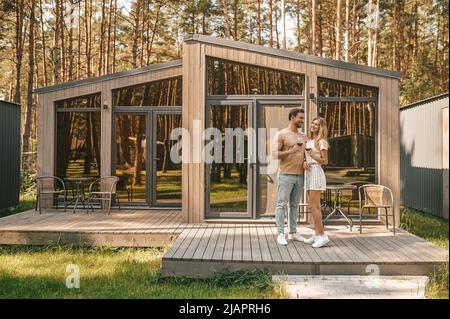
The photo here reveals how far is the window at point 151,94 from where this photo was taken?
8758 millimetres

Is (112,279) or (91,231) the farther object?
(91,231)

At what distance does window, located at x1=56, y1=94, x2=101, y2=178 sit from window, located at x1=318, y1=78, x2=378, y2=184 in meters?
4.15

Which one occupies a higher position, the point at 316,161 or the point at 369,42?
the point at 369,42

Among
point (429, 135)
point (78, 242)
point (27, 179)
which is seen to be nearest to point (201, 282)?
point (78, 242)

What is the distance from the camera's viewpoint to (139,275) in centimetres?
505

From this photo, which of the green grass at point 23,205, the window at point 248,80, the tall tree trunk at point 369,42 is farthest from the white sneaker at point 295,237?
the tall tree trunk at point 369,42

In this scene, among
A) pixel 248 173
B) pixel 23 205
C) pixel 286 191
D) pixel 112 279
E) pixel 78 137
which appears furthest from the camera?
pixel 23 205

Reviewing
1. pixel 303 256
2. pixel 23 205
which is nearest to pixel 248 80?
pixel 303 256

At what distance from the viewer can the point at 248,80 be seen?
720 centimetres

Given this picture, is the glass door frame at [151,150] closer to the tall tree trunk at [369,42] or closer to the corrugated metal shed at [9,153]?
the corrugated metal shed at [9,153]

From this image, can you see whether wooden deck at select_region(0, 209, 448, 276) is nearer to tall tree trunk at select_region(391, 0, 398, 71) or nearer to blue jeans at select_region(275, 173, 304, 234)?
blue jeans at select_region(275, 173, 304, 234)

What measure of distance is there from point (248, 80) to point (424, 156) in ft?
15.8

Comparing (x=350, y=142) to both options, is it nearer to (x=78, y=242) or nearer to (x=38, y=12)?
(x=78, y=242)

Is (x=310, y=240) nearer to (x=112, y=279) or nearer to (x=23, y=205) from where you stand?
(x=112, y=279)
